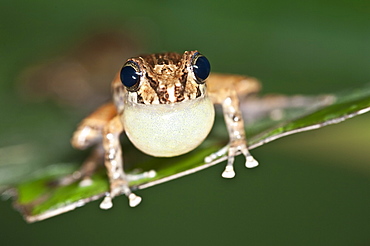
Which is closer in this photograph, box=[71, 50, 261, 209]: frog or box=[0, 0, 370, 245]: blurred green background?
box=[71, 50, 261, 209]: frog

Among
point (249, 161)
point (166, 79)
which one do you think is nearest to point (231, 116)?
point (249, 161)

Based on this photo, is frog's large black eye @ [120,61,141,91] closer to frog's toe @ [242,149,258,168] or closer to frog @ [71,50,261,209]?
frog @ [71,50,261,209]

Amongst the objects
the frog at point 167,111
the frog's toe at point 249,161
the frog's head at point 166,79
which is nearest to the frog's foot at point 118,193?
the frog at point 167,111

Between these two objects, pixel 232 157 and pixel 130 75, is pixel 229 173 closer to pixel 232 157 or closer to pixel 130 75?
pixel 232 157

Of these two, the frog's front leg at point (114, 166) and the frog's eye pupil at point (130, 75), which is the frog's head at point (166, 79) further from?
the frog's front leg at point (114, 166)

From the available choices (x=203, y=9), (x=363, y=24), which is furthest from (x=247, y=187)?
(x=203, y=9)

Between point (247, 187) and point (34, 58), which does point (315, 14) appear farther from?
point (34, 58)

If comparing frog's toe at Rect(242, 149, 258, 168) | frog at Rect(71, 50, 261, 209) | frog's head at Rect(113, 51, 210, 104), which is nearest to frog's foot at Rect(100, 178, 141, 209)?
frog at Rect(71, 50, 261, 209)

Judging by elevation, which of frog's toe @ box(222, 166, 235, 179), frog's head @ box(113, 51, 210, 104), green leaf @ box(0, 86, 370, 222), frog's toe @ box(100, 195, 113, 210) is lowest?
frog's toe @ box(100, 195, 113, 210)
